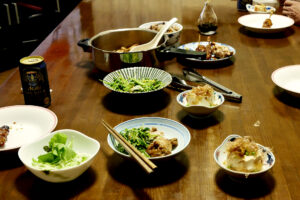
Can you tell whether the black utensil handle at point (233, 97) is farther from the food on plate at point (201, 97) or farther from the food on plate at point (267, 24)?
the food on plate at point (267, 24)

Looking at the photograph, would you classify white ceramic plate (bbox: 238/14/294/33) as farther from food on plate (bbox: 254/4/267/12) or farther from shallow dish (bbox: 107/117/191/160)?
shallow dish (bbox: 107/117/191/160)

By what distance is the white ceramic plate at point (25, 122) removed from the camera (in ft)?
4.26

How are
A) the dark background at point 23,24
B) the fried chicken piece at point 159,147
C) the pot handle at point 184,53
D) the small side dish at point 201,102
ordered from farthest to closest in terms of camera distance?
the dark background at point 23,24 < the pot handle at point 184,53 < the small side dish at point 201,102 < the fried chicken piece at point 159,147

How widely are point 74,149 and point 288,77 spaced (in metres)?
1.02

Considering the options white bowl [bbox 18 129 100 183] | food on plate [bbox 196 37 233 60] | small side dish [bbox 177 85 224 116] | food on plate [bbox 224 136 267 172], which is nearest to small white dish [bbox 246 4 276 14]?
food on plate [bbox 196 37 233 60]

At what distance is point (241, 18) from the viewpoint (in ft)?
8.16

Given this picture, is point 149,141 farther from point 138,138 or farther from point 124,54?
point 124,54

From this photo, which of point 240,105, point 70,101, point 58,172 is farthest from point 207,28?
point 58,172

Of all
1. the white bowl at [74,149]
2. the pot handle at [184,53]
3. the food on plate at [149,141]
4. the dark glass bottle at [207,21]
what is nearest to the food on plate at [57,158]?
the white bowl at [74,149]

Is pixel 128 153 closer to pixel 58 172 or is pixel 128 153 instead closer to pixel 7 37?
pixel 58 172

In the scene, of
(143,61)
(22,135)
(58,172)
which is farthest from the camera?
(143,61)

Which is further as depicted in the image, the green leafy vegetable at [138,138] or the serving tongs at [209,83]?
the serving tongs at [209,83]

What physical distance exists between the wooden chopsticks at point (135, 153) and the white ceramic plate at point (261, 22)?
1.40 meters

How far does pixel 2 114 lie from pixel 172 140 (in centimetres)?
65
